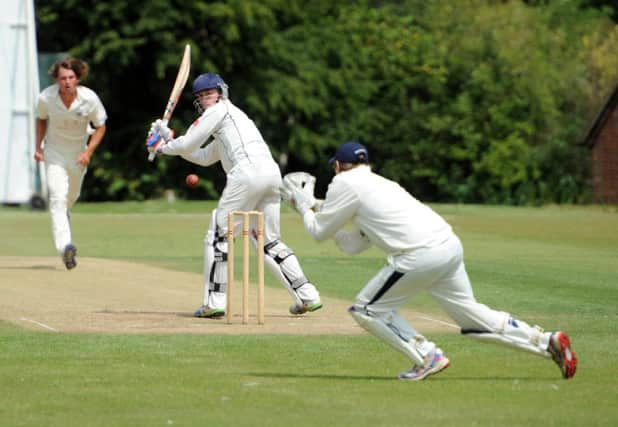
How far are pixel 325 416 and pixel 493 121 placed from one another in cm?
3552

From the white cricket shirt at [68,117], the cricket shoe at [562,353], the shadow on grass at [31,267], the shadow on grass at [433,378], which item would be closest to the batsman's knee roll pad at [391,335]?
the shadow on grass at [433,378]

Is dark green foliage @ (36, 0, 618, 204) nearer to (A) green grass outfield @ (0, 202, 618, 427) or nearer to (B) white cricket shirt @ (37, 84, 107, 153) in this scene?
(B) white cricket shirt @ (37, 84, 107, 153)

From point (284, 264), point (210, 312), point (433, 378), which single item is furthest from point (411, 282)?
point (210, 312)

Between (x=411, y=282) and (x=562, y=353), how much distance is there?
2.82 ft

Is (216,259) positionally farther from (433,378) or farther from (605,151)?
(605,151)

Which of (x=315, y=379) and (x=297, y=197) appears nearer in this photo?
(x=315, y=379)

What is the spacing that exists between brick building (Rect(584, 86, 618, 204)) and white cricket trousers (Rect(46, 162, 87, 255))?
2620 centimetres

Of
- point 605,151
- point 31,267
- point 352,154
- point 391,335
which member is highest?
point 352,154

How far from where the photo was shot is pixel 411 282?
742cm

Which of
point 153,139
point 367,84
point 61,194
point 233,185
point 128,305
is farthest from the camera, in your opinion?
point 367,84

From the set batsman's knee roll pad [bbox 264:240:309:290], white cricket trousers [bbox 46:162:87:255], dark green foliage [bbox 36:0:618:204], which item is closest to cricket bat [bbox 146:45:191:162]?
batsman's knee roll pad [bbox 264:240:309:290]

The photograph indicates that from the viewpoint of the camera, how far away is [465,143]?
4194 centimetres

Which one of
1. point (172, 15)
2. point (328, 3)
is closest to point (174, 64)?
point (172, 15)

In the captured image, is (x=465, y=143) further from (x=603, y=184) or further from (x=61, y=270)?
(x=61, y=270)
